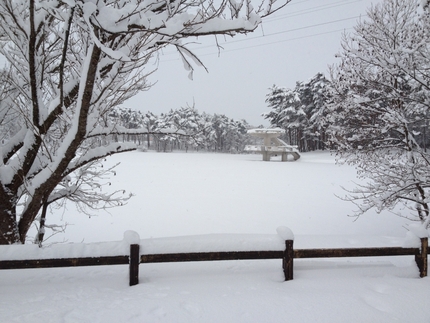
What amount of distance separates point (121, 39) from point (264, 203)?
12055mm

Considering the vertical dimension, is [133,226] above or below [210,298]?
below

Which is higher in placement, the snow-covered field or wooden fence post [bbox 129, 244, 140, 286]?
wooden fence post [bbox 129, 244, 140, 286]

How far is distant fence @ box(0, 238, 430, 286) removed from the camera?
3523 millimetres

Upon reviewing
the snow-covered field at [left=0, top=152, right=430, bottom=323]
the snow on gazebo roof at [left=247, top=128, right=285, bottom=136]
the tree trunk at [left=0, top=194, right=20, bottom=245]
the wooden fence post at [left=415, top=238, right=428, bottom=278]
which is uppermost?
the snow on gazebo roof at [left=247, top=128, right=285, bottom=136]

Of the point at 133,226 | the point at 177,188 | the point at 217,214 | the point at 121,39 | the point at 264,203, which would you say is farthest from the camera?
the point at 177,188

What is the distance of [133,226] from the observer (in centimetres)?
1121

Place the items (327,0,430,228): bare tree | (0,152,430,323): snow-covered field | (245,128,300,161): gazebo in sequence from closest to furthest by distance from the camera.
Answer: (0,152,430,323): snow-covered field < (327,0,430,228): bare tree < (245,128,300,161): gazebo

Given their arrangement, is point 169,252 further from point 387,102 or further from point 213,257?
point 387,102

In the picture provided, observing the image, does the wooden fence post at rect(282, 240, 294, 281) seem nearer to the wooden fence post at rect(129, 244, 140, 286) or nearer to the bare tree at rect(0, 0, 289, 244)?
the wooden fence post at rect(129, 244, 140, 286)

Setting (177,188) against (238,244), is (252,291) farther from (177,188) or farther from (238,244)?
(177,188)

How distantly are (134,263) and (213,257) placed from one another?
3.72 feet

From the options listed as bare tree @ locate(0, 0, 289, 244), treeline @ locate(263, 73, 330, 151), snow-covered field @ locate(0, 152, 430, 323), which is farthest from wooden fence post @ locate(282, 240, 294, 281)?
treeline @ locate(263, 73, 330, 151)

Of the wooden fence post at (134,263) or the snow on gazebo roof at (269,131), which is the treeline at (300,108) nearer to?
the snow on gazebo roof at (269,131)

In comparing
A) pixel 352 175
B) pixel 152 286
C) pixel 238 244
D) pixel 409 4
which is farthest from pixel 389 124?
pixel 352 175
